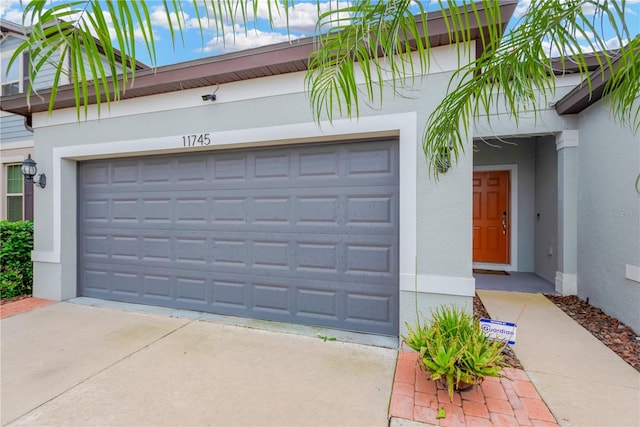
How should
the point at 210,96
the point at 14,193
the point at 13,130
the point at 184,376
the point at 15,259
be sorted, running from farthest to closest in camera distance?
the point at 14,193, the point at 13,130, the point at 15,259, the point at 210,96, the point at 184,376

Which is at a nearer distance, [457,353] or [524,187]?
[457,353]

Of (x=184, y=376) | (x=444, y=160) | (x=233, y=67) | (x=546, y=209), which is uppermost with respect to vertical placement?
(x=233, y=67)

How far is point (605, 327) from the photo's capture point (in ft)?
11.4

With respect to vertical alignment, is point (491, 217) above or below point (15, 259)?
above

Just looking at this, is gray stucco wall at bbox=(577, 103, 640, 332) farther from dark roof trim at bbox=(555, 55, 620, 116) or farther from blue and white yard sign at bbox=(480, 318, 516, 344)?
blue and white yard sign at bbox=(480, 318, 516, 344)

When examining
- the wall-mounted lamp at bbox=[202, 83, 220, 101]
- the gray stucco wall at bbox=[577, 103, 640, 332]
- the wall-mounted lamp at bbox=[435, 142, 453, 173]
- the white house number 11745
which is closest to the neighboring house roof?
the wall-mounted lamp at bbox=[202, 83, 220, 101]

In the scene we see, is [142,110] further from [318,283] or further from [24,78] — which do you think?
[24,78]

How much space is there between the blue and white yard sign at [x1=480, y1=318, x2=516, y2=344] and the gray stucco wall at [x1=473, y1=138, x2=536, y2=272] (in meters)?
4.22

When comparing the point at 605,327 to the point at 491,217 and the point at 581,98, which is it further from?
the point at 491,217

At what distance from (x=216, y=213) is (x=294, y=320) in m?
1.63

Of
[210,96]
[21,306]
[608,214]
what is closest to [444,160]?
[608,214]

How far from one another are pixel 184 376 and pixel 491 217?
6.17m

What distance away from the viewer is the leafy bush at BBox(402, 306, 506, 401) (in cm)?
216

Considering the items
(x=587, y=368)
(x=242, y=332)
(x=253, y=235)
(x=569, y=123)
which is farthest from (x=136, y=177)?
(x=569, y=123)
